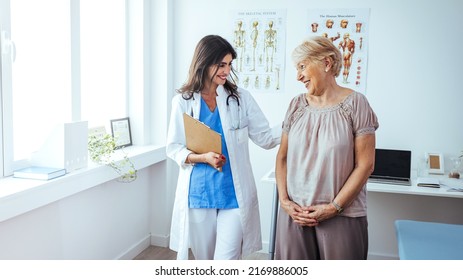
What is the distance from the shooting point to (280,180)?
5.86 ft

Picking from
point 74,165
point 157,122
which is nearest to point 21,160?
point 74,165

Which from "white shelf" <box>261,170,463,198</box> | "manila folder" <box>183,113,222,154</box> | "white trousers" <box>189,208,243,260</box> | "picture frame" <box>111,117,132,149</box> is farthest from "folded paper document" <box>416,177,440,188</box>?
"picture frame" <box>111,117,132,149</box>

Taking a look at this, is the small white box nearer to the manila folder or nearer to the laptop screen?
the manila folder

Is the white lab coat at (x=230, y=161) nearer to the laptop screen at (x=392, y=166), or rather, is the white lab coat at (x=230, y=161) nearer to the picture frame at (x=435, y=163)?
the laptop screen at (x=392, y=166)

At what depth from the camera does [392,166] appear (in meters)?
2.71

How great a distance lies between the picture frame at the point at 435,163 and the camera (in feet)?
9.16

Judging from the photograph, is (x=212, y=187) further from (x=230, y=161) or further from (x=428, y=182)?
(x=428, y=182)

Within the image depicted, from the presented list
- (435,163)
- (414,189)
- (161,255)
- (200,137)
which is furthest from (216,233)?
(435,163)

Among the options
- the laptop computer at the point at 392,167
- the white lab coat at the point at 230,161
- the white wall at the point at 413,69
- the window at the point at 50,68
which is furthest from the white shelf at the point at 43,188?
the white wall at the point at 413,69

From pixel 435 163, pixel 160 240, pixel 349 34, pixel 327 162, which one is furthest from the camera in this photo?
pixel 160 240

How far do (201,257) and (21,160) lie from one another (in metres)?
0.98

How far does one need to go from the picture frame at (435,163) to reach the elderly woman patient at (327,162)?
1.35m

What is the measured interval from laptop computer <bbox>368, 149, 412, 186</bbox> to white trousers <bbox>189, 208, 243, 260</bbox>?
3.42 feet

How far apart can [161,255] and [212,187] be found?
1.37 metres
